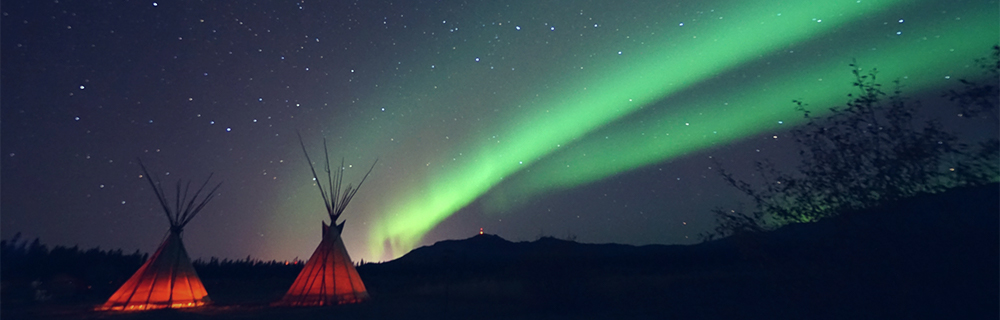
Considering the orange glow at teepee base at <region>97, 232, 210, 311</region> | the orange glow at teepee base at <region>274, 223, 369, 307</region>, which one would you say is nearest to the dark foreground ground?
the orange glow at teepee base at <region>97, 232, 210, 311</region>

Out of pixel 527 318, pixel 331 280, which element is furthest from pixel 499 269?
pixel 527 318

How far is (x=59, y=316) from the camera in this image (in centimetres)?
1295

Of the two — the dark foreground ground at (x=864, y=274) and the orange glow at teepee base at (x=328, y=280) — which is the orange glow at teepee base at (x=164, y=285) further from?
the orange glow at teepee base at (x=328, y=280)

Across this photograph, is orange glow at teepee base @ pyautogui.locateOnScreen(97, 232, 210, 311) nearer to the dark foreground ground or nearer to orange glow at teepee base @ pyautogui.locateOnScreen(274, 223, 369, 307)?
the dark foreground ground

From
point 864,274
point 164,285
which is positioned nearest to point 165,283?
point 164,285

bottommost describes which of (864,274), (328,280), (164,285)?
(864,274)

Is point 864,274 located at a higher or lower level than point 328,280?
lower

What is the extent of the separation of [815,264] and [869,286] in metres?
0.66

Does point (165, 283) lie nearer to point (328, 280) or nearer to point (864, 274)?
point (328, 280)

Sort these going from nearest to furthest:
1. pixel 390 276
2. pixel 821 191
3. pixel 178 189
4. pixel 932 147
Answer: pixel 932 147 → pixel 821 191 → pixel 178 189 → pixel 390 276

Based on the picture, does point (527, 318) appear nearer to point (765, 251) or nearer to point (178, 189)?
point (765, 251)

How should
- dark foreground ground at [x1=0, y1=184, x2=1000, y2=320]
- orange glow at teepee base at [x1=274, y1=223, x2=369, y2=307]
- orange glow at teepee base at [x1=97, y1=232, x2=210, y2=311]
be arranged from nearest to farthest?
1. dark foreground ground at [x1=0, y1=184, x2=1000, y2=320]
2. orange glow at teepee base at [x1=97, y1=232, x2=210, y2=311]
3. orange glow at teepee base at [x1=274, y1=223, x2=369, y2=307]

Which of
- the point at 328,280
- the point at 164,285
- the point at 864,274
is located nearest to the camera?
the point at 864,274

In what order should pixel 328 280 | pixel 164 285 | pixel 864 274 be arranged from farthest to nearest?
pixel 328 280
pixel 164 285
pixel 864 274
